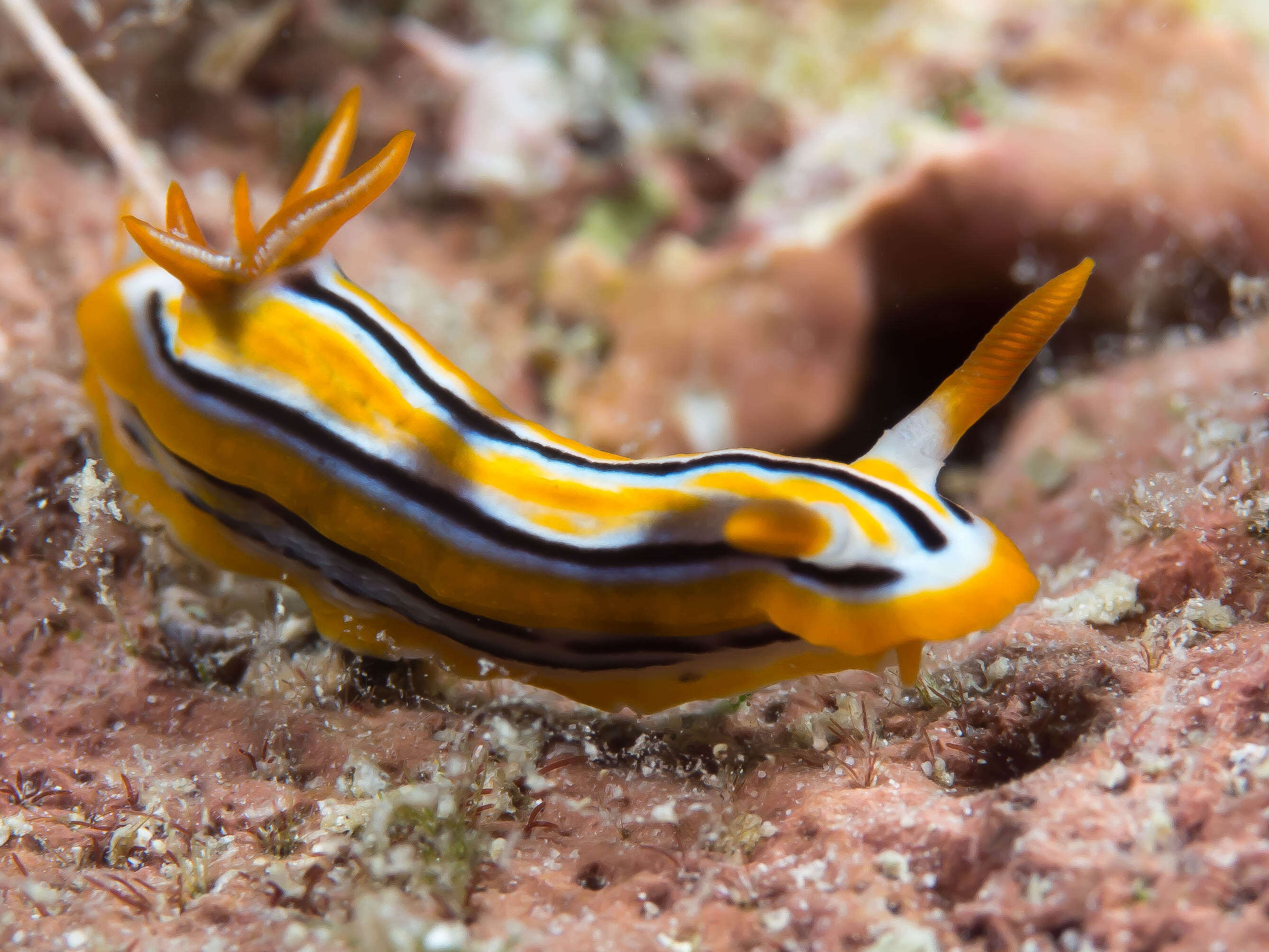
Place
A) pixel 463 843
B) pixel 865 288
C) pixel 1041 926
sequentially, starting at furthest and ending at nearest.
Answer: pixel 865 288, pixel 463 843, pixel 1041 926

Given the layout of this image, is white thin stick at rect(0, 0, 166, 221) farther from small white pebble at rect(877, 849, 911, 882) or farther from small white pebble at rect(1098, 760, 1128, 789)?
small white pebble at rect(1098, 760, 1128, 789)

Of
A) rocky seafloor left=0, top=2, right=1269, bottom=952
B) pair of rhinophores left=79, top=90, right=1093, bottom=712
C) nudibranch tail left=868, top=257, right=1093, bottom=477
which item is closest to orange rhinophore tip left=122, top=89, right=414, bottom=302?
pair of rhinophores left=79, top=90, right=1093, bottom=712

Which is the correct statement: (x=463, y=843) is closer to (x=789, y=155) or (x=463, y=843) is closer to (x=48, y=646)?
(x=48, y=646)

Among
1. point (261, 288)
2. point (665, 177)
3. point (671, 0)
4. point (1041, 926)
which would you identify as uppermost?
point (671, 0)

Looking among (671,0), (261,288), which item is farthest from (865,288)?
(261,288)

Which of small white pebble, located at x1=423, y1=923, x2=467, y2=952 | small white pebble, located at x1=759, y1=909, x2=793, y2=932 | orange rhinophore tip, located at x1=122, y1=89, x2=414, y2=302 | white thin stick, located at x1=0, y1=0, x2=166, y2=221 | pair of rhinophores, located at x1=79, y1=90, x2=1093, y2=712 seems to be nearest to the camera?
small white pebble, located at x1=423, y1=923, x2=467, y2=952
